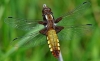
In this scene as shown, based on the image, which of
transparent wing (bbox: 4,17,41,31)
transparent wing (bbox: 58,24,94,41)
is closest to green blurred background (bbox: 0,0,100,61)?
transparent wing (bbox: 58,24,94,41)

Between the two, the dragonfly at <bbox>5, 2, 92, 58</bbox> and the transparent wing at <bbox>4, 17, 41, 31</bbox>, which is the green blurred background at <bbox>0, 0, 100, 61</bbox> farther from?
the transparent wing at <bbox>4, 17, 41, 31</bbox>

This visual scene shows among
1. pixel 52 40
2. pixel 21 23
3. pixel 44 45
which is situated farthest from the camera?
pixel 44 45

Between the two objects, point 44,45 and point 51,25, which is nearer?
point 51,25

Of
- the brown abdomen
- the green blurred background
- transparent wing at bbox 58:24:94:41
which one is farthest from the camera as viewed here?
the green blurred background

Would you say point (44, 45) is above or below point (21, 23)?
below

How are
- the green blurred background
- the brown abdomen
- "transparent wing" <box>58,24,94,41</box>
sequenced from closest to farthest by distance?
the brown abdomen → "transparent wing" <box>58,24,94,41</box> → the green blurred background

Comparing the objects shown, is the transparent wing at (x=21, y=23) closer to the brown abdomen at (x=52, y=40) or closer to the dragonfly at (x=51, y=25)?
the dragonfly at (x=51, y=25)

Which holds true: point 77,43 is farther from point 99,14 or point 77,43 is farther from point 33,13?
point 33,13

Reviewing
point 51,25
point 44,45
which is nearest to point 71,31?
point 51,25

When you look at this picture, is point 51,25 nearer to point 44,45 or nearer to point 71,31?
point 71,31
